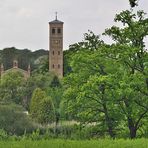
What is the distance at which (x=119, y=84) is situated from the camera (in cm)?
3722

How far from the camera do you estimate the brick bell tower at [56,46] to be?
5548 inches

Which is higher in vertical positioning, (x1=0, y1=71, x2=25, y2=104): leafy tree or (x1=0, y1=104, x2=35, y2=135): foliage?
(x1=0, y1=71, x2=25, y2=104): leafy tree

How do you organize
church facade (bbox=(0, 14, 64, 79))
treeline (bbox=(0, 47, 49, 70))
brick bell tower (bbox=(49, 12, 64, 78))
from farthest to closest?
treeline (bbox=(0, 47, 49, 70)) < brick bell tower (bbox=(49, 12, 64, 78)) < church facade (bbox=(0, 14, 64, 79))

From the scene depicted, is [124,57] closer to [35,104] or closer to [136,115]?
[136,115]

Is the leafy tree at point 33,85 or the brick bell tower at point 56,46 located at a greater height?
the brick bell tower at point 56,46

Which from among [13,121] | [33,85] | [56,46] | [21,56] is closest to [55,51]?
[56,46]

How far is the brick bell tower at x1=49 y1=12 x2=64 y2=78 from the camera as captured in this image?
140925mm

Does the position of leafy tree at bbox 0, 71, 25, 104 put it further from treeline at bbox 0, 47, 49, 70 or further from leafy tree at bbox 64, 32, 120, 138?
treeline at bbox 0, 47, 49, 70

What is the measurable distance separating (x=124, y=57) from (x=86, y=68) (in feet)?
12.1

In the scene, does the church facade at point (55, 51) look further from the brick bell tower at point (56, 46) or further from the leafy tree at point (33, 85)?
the leafy tree at point (33, 85)

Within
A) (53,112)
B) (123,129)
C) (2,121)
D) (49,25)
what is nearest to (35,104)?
(53,112)

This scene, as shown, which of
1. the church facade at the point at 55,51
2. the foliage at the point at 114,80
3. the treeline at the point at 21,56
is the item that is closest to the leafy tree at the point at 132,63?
the foliage at the point at 114,80

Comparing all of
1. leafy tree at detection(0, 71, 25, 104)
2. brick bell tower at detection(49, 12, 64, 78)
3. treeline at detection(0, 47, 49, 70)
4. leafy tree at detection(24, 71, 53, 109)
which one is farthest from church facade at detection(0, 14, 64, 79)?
leafy tree at detection(0, 71, 25, 104)

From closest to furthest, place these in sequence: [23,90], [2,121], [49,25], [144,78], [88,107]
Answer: [144,78]
[88,107]
[2,121]
[23,90]
[49,25]
